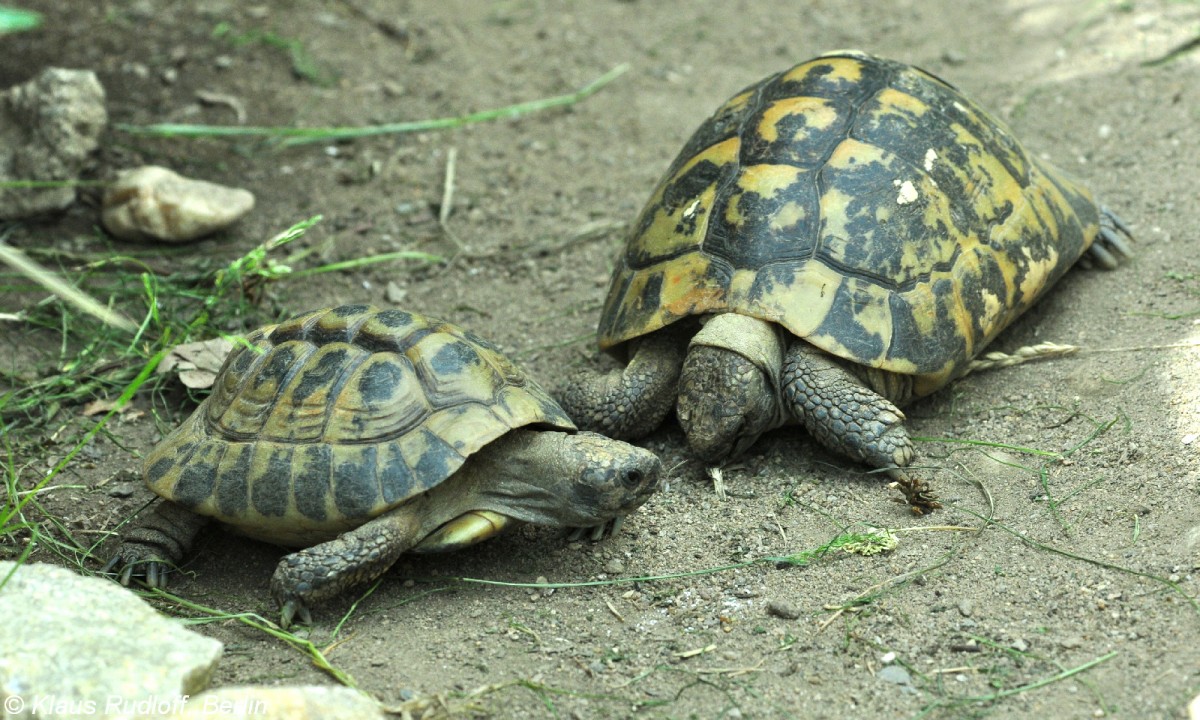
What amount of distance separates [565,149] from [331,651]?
373 centimetres

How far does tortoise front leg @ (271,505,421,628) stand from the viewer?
3.20 m

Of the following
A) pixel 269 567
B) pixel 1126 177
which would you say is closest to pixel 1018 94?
pixel 1126 177

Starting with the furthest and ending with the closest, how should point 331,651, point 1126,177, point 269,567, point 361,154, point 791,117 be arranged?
point 361,154 < point 1126,177 < point 791,117 < point 269,567 < point 331,651

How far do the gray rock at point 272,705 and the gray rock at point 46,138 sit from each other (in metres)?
3.79

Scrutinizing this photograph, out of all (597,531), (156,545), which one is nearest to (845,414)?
(597,531)

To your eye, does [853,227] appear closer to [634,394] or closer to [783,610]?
[634,394]

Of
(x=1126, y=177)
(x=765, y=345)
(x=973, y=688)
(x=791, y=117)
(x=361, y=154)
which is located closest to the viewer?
(x=973, y=688)

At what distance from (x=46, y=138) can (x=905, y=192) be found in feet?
13.4

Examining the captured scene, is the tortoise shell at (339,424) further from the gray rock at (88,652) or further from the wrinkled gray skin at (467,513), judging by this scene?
the gray rock at (88,652)

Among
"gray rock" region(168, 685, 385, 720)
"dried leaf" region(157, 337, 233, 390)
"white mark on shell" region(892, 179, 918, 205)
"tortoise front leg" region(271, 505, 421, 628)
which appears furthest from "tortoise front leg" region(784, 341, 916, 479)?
"dried leaf" region(157, 337, 233, 390)

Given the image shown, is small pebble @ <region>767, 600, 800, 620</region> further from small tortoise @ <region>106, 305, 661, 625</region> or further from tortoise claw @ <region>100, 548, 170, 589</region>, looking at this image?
tortoise claw @ <region>100, 548, 170, 589</region>

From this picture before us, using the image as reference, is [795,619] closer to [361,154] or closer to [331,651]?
[331,651]

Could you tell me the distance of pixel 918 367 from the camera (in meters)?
3.88

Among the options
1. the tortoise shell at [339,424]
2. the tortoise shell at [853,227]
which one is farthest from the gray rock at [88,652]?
the tortoise shell at [853,227]
